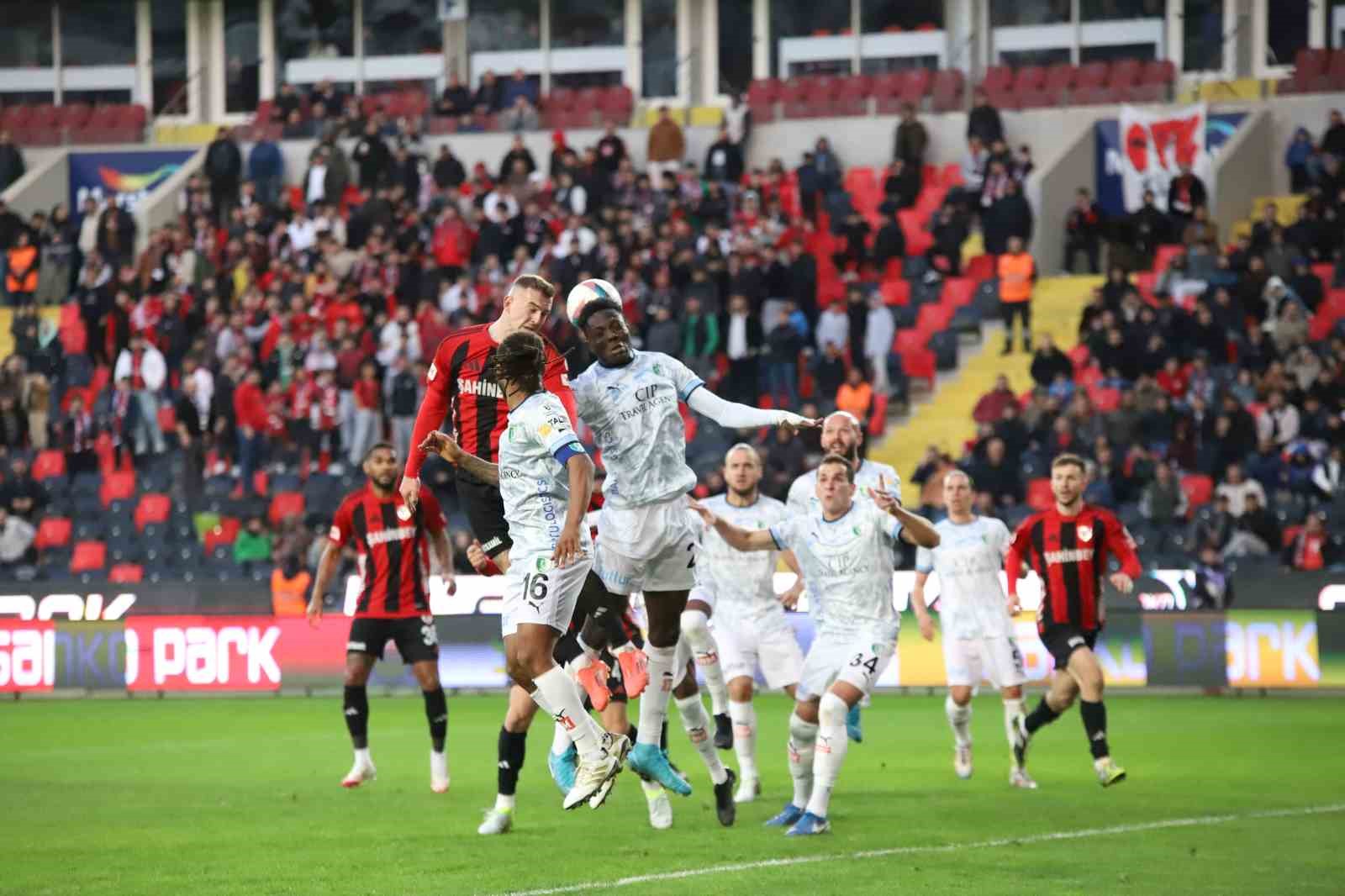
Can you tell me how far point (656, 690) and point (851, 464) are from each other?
212 centimetres

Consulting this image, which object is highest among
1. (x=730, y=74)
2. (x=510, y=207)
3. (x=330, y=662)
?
(x=730, y=74)

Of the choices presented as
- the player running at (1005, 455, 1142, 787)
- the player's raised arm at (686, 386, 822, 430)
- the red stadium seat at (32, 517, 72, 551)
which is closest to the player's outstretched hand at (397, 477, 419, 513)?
the player's raised arm at (686, 386, 822, 430)

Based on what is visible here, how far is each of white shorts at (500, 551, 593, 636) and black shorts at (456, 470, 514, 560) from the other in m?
0.88

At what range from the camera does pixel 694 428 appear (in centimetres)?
2912

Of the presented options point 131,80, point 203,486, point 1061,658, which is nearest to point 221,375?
point 203,486

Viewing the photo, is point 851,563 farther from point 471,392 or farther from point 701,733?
point 471,392

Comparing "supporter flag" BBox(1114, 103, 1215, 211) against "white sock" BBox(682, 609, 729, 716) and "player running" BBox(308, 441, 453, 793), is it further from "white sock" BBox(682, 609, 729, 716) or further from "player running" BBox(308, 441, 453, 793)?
"player running" BBox(308, 441, 453, 793)

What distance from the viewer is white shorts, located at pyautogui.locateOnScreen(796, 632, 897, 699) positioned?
12227 mm

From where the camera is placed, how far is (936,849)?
11367 mm

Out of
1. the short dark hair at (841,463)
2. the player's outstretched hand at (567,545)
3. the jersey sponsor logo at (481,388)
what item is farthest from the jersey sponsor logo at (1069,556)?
the player's outstretched hand at (567,545)

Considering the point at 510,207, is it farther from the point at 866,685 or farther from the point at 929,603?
the point at 866,685

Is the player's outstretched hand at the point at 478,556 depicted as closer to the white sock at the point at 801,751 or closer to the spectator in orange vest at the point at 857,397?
the white sock at the point at 801,751

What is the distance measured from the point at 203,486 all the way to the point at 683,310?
722cm

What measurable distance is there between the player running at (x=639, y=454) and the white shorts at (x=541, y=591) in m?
0.82
